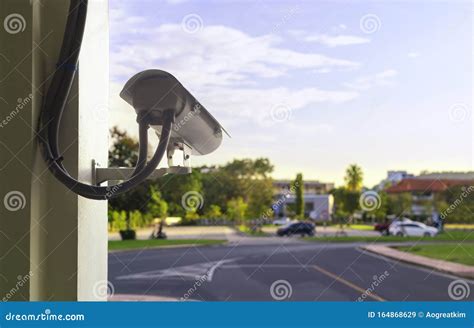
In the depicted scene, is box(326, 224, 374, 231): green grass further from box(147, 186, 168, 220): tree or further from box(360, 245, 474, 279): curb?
box(147, 186, 168, 220): tree

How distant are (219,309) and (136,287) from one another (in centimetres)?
742

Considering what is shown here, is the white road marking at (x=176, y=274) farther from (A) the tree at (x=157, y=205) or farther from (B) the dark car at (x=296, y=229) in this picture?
(B) the dark car at (x=296, y=229)

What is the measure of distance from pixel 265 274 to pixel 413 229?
6.85 m

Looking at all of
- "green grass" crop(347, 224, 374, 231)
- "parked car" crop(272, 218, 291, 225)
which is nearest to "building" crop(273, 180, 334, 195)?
"parked car" crop(272, 218, 291, 225)

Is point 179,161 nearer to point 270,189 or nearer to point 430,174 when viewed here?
point 270,189

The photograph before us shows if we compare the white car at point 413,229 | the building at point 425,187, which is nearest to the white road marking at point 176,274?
the building at point 425,187

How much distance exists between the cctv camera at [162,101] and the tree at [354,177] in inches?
540

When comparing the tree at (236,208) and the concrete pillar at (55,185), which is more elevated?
the concrete pillar at (55,185)

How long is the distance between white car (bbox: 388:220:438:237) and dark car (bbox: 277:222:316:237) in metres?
2.38

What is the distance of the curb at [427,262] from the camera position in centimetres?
913

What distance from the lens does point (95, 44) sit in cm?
59

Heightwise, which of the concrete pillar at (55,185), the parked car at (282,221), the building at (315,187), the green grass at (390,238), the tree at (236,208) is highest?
the concrete pillar at (55,185)

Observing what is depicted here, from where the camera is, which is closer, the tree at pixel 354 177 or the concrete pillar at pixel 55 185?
the concrete pillar at pixel 55 185


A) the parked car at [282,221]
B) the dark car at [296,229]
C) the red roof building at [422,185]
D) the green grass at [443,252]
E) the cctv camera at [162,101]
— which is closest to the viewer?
the cctv camera at [162,101]
